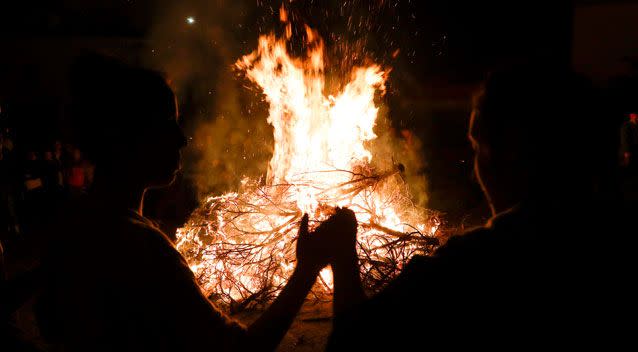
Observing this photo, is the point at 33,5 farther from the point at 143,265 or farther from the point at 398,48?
the point at 143,265

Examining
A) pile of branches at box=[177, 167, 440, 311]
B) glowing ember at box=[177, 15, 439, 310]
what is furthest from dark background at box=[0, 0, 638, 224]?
pile of branches at box=[177, 167, 440, 311]

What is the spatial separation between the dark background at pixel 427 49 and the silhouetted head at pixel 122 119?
8918mm

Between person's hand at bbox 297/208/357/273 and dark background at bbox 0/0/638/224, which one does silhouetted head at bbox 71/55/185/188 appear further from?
dark background at bbox 0/0/638/224

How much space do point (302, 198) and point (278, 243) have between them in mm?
602

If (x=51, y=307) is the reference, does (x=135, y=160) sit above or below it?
above

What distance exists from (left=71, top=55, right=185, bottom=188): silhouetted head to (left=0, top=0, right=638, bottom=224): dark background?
29.3ft

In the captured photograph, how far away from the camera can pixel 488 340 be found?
0.97 metres

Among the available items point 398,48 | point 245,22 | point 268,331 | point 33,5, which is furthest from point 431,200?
point 33,5

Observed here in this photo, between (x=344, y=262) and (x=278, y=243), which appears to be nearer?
(x=344, y=262)

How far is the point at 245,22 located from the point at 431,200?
7.65 metres

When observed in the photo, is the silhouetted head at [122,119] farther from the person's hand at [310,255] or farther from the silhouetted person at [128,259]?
the person's hand at [310,255]

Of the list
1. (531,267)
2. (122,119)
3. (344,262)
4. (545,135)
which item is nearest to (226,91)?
(122,119)

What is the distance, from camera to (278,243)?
15.5 feet

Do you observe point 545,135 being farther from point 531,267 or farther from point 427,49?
point 427,49
